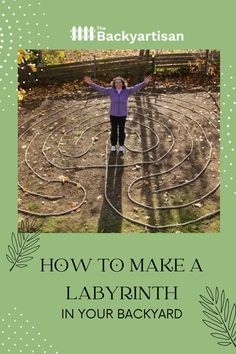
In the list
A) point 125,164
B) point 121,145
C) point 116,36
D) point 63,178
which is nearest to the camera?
point 116,36

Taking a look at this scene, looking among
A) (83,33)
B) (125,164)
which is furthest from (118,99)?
(83,33)

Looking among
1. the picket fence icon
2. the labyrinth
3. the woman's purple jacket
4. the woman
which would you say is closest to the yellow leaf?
the labyrinth

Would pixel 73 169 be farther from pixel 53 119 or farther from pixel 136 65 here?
pixel 136 65

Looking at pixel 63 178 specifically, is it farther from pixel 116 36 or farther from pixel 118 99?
pixel 116 36

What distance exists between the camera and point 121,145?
9336 mm

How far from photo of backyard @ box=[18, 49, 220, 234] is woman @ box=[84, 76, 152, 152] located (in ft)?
0.07

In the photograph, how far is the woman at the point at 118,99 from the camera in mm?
8203

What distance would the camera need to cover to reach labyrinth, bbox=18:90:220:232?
7723mm

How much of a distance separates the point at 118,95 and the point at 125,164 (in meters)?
1.43

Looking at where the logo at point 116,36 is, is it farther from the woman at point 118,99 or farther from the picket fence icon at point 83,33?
the woman at point 118,99

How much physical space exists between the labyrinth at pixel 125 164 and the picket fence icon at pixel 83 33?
311 centimetres

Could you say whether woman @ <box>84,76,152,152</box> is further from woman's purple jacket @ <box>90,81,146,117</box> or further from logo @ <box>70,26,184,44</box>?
logo @ <box>70,26,184,44</box>

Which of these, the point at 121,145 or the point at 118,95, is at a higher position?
the point at 118,95

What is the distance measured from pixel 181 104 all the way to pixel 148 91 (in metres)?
1.13
